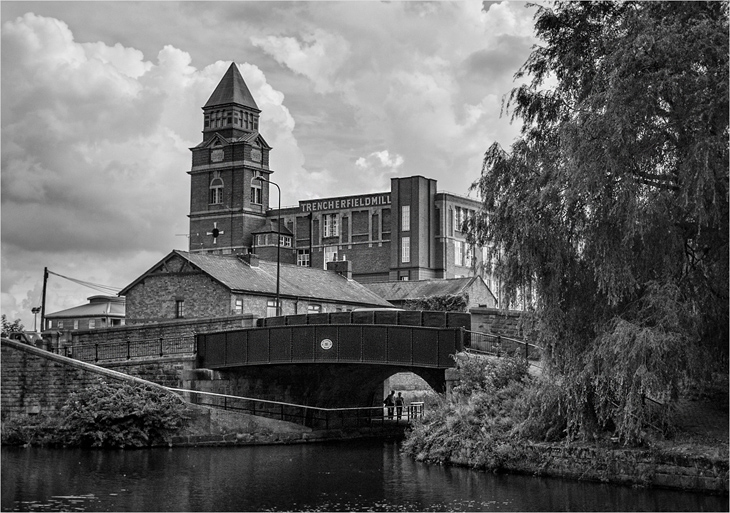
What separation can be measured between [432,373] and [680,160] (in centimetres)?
1657

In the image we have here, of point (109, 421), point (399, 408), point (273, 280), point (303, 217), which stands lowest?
point (109, 421)

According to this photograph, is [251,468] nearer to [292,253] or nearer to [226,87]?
[292,253]

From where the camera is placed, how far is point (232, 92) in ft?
327

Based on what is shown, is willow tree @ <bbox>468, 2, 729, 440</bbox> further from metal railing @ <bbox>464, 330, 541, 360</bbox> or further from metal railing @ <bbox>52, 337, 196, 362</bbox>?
metal railing @ <bbox>52, 337, 196, 362</bbox>

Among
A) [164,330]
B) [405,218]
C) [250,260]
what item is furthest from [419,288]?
[164,330]

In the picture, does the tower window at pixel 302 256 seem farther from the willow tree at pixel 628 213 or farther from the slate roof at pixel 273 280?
the willow tree at pixel 628 213

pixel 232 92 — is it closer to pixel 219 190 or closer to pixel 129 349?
pixel 219 190

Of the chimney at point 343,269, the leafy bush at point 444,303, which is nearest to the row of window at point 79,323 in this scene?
the chimney at point 343,269

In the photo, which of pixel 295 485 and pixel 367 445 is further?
pixel 367 445

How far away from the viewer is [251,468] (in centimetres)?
2686

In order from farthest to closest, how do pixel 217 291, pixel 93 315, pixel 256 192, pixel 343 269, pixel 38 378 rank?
pixel 256 192
pixel 93 315
pixel 343 269
pixel 217 291
pixel 38 378

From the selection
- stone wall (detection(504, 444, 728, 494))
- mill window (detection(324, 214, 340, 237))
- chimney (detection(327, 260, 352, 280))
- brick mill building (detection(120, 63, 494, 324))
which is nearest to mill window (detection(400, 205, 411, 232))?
brick mill building (detection(120, 63, 494, 324))

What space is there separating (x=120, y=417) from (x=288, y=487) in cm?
1201

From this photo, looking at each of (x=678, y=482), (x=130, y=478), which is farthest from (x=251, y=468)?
(x=678, y=482)
